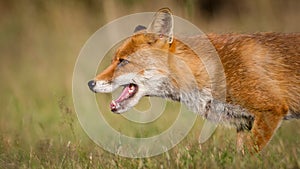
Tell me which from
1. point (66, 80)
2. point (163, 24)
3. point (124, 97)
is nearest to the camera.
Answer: point (163, 24)

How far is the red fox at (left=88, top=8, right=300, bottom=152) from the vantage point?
6.37m

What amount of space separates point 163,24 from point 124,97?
813 millimetres

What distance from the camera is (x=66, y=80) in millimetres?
11281

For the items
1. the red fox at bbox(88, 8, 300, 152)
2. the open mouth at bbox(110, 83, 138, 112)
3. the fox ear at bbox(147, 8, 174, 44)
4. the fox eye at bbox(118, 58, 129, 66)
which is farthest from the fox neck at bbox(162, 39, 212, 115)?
the fox eye at bbox(118, 58, 129, 66)

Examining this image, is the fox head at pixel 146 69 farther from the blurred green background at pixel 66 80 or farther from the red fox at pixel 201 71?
the blurred green background at pixel 66 80

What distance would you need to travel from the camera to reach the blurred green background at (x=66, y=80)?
229 inches

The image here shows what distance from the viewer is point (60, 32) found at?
41.7 feet

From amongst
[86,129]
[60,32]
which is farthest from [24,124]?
[60,32]

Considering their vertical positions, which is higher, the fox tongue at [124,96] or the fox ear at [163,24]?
the fox ear at [163,24]

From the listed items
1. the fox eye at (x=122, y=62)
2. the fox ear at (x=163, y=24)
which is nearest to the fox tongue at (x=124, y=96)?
the fox eye at (x=122, y=62)

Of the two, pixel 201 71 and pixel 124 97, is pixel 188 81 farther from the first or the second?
pixel 124 97

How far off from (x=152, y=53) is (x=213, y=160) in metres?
1.59

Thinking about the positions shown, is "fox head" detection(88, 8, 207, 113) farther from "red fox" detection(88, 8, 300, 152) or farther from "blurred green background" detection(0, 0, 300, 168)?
"blurred green background" detection(0, 0, 300, 168)

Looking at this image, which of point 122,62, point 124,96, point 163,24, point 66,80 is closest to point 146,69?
point 122,62
